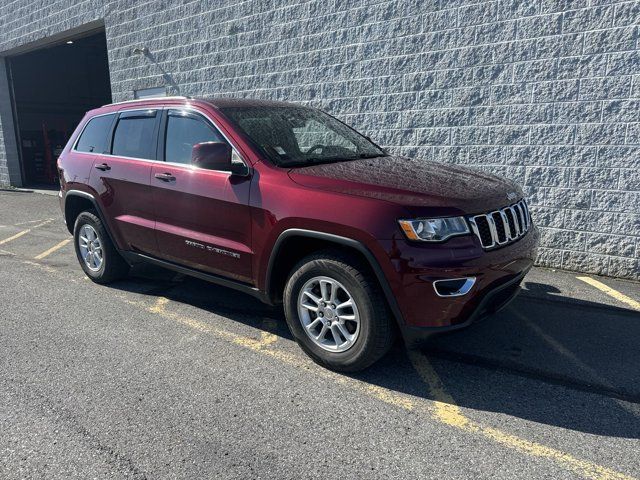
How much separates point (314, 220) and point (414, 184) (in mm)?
684

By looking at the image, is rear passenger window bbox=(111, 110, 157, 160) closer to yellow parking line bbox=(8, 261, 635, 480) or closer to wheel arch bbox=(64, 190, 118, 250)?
wheel arch bbox=(64, 190, 118, 250)

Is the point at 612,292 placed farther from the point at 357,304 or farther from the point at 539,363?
the point at 357,304

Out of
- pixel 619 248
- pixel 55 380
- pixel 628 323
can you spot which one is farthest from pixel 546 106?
pixel 55 380

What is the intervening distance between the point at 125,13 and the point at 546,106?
9.05 meters

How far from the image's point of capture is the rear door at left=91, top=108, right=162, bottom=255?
15.1 feet

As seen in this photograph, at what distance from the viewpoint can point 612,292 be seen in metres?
5.11

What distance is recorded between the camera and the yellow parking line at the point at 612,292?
477 cm

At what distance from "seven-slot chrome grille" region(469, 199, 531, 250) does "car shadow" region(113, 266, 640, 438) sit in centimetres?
58

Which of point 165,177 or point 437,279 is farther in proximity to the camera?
point 165,177

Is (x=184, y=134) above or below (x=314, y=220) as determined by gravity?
above

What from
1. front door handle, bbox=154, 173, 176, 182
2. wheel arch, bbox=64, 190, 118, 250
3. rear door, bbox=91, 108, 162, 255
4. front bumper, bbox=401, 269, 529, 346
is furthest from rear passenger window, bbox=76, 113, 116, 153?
front bumper, bbox=401, 269, 529, 346

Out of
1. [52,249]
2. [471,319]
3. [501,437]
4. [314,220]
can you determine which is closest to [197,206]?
[314,220]

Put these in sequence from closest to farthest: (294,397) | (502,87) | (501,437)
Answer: (501,437) < (294,397) < (502,87)

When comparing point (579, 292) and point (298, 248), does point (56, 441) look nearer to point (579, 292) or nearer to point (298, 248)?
point (298, 248)
